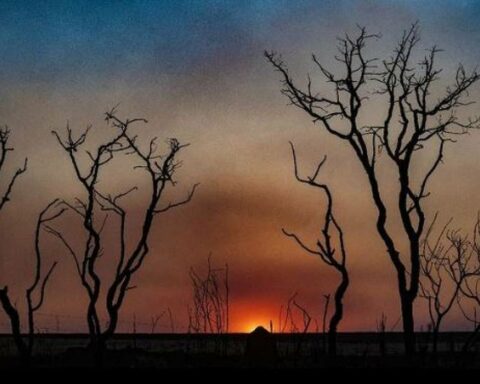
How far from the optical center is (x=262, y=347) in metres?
18.2

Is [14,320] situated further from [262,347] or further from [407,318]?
[407,318]

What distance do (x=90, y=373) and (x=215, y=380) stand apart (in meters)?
1.24

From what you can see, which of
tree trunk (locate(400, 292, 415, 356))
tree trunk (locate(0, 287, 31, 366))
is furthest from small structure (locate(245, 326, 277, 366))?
tree trunk (locate(0, 287, 31, 366))

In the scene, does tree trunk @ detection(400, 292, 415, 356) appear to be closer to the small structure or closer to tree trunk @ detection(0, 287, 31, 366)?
the small structure

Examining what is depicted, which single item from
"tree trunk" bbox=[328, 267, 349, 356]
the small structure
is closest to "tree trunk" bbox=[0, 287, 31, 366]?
the small structure

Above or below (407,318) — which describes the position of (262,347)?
below

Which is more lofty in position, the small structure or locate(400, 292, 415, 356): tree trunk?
locate(400, 292, 415, 356): tree trunk

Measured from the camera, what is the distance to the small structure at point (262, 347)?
18156 millimetres

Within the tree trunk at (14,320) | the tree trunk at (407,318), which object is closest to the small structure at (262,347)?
the tree trunk at (407,318)

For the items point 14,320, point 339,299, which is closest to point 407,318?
point 339,299

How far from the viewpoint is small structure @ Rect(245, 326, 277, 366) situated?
18156 millimetres

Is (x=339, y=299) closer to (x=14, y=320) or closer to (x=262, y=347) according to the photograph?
(x=262, y=347)

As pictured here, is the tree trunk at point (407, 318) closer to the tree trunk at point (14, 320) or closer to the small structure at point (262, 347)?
the small structure at point (262, 347)

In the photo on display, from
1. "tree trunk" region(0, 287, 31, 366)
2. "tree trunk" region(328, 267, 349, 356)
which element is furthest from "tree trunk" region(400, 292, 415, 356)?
"tree trunk" region(0, 287, 31, 366)
